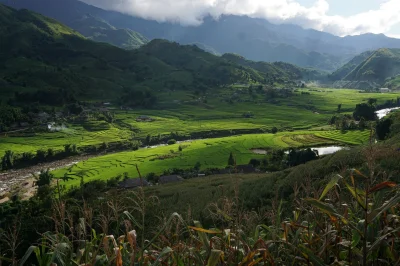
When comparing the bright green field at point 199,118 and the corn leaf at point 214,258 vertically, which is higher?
the corn leaf at point 214,258

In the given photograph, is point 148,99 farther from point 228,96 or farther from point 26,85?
point 26,85

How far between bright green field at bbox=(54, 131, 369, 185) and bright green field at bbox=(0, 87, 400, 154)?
16.1m

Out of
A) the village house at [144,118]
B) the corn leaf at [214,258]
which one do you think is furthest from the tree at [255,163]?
the village house at [144,118]

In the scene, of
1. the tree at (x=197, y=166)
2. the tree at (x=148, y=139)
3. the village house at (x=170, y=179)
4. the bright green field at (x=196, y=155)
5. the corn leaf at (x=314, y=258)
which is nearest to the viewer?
the corn leaf at (x=314, y=258)

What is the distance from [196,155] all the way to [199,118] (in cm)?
4891

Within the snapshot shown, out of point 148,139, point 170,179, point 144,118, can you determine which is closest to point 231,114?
point 144,118

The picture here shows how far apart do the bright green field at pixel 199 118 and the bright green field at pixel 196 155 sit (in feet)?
53.0

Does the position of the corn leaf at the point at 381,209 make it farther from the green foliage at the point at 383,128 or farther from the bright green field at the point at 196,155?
the bright green field at the point at 196,155

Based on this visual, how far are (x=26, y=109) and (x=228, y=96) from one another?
306 feet

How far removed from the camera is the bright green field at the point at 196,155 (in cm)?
7144

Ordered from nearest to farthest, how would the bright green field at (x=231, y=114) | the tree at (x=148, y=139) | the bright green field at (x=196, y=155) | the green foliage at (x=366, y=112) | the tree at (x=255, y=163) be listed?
the tree at (x=255, y=163)
the bright green field at (x=196, y=155)
the tree at (x=148, y=139)
the green foliage at (x=366, y=112)
the bright green field at (x=231, y=114)

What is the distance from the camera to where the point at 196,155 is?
7912 centimetres

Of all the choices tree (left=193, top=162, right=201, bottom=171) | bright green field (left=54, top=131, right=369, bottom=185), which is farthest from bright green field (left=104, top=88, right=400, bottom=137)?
tree (left=193, top=162, right=201, bottom=171)

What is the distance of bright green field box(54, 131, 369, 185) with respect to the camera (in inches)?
2813
